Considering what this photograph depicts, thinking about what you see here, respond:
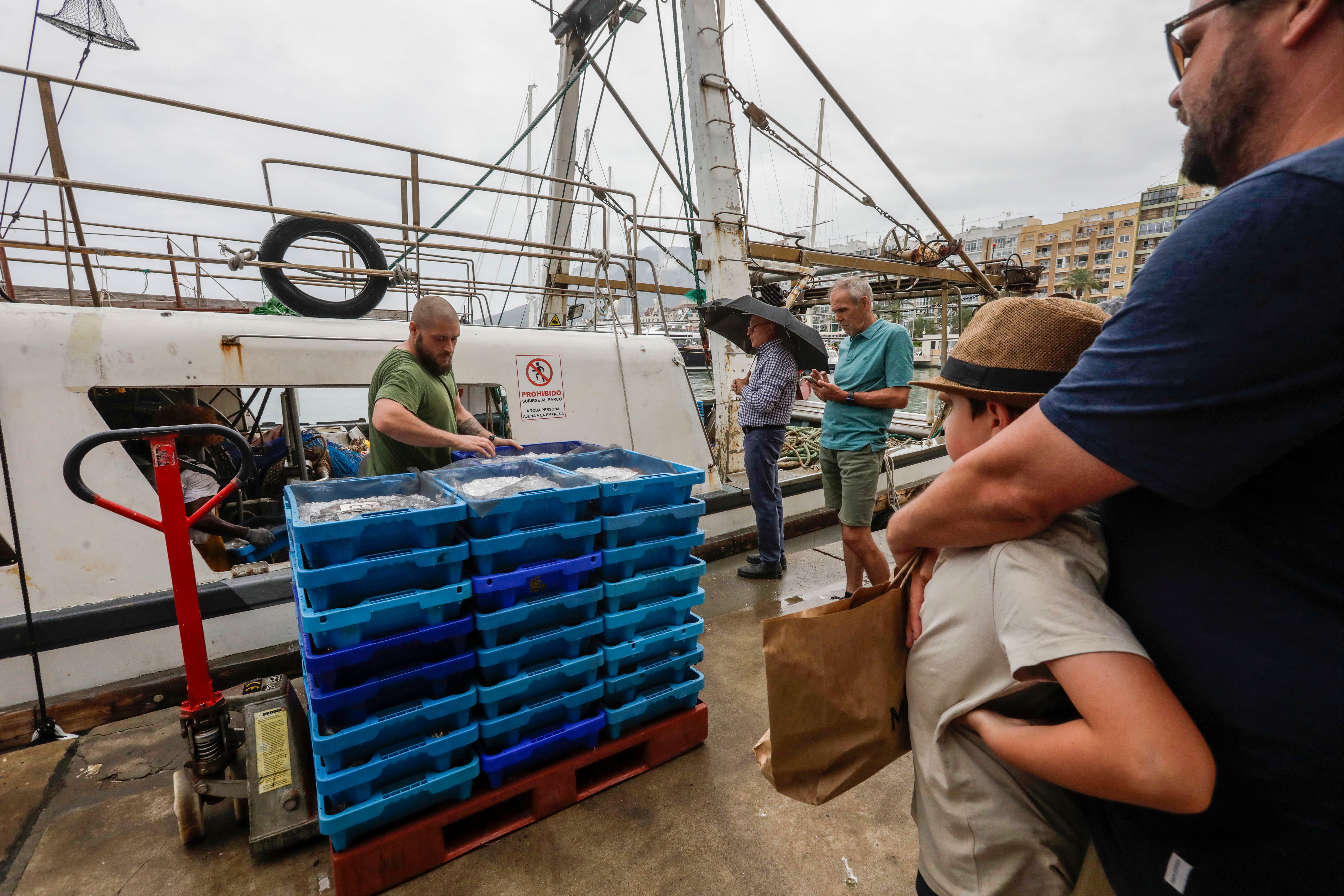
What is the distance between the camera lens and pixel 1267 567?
0.69 meters

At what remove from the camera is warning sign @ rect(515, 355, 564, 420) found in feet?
14.5

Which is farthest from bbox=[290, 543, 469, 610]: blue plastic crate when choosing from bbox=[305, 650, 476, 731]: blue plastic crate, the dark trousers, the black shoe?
the black shoe

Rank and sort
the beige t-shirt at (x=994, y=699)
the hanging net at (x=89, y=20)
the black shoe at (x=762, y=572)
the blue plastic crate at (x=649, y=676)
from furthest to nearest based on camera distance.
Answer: the hanging net at (x=89, y=20) → the black shoe at (x=762, y=572) → the blue plastic crate at (x=649, y=676) → the beige t-shirt at (x=994, y=699)

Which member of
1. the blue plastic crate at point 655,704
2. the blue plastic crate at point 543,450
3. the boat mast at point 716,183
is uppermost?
the boat mast at point 716,183

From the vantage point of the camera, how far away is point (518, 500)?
2195 mm

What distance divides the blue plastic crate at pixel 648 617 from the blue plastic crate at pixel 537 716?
0.74 ft

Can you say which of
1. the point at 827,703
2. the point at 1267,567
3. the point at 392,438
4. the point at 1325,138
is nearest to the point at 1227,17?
the point at 1325,138

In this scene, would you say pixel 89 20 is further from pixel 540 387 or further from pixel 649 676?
pixel 649 676

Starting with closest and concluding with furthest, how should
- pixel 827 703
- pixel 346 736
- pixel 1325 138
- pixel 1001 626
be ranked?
1. pixel 1325 138
2. pixel 1001 626
3. pixel 827 703
4. pixel 346 736

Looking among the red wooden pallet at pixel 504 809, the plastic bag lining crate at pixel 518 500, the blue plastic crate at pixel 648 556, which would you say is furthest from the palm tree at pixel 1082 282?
the plastic bag lining crate at pixel 518 500

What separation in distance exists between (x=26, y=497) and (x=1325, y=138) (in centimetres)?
483

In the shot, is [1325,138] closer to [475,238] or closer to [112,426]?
[475,238]

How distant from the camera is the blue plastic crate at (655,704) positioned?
255 centimetres

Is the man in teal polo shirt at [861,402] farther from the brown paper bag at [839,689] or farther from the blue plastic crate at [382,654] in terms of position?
the brown paper bag at [839,689]
